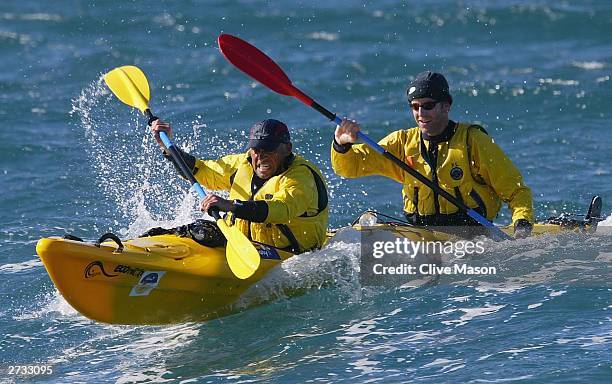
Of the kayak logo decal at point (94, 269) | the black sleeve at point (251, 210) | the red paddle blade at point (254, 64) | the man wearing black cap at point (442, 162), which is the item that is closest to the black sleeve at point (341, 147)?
the man wearing black cap at point (442, 162)

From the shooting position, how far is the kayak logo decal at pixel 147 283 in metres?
8.00

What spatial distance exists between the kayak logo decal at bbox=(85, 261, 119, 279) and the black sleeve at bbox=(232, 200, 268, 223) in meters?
0.98

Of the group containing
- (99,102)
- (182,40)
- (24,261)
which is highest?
(182,40)

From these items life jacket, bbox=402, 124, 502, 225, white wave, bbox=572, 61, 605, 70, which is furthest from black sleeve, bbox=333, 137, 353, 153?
white wave, bbox=572, 61, 605, 70

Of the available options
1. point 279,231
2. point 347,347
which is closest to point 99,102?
point 279,231

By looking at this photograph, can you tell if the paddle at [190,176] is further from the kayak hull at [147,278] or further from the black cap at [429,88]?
the black cap at [429,88]

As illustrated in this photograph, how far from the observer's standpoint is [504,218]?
11.4m

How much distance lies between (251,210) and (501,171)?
80.1 inches

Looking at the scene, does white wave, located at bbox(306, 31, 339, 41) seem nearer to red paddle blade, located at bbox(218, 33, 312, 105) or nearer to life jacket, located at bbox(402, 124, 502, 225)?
red paddle blade, located at bbox(218, 33, 312, 105)

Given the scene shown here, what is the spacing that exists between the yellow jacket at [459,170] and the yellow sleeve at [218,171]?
80 cm

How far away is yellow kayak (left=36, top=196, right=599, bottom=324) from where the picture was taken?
25.3 feet

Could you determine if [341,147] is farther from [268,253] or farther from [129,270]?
[129,270]

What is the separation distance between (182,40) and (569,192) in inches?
310

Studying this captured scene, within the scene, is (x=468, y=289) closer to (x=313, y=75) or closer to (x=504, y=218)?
(x=504, y=218)
